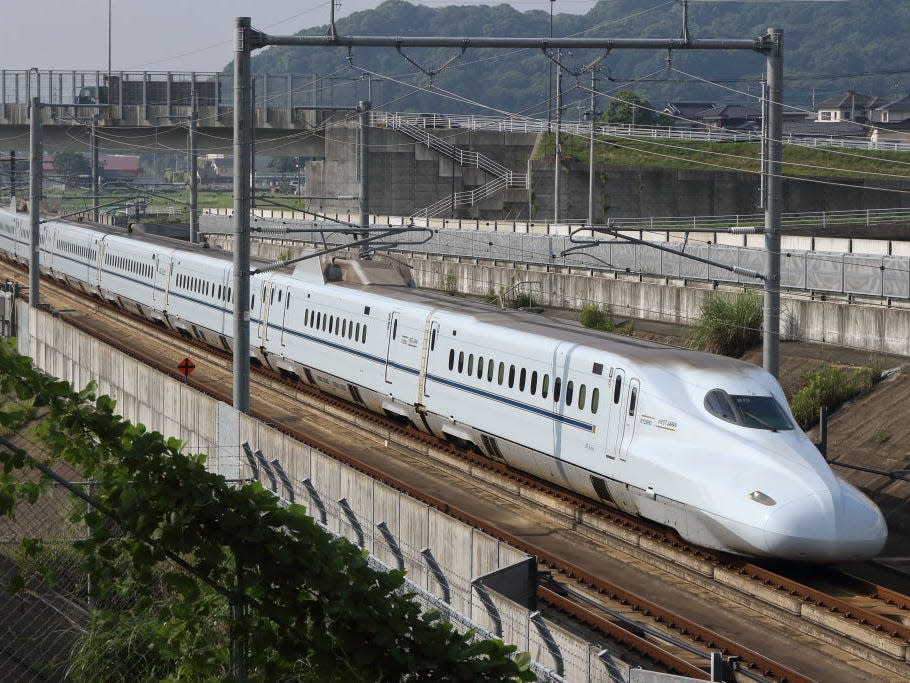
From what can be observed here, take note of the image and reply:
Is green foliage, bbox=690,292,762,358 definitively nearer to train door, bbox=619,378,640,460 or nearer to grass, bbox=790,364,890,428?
grass, bbox=790,364,890,428

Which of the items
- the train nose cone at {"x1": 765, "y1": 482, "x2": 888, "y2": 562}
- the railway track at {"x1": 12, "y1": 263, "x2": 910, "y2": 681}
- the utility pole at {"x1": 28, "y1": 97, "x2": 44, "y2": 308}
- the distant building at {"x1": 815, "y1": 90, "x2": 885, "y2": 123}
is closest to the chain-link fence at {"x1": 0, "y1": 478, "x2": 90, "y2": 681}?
the railway track at {"x1": 12, "y1": 263, "x2": 910, "y2": 681}

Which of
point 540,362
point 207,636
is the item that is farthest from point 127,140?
point 207,636

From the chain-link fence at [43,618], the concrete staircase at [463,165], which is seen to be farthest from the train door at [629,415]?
the concrete staircase at [463,165]

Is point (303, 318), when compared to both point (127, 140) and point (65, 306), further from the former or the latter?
point (127, 140)

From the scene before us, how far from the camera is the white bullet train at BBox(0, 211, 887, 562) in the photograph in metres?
17.2

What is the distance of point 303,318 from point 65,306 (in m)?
24.5

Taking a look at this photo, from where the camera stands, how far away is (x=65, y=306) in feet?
176

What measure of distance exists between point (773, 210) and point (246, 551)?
1538 centimetres

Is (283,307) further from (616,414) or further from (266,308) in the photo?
(616,414)

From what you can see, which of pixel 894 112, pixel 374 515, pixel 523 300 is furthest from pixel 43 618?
pixel 894 112

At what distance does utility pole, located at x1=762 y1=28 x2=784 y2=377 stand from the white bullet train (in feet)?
4.42

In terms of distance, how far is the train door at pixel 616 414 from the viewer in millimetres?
19672

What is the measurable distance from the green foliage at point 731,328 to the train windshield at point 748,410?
48.6 ft

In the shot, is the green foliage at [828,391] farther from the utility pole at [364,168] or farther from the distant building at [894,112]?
the distant building at [894,112]
